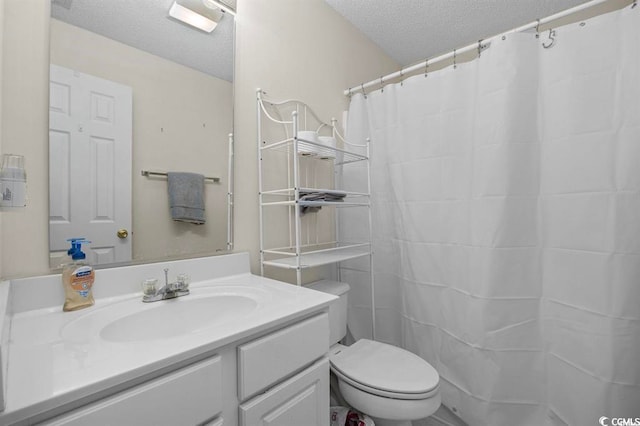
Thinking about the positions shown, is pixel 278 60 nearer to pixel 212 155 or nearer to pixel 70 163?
pixel 212 155

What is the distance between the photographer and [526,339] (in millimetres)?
1274

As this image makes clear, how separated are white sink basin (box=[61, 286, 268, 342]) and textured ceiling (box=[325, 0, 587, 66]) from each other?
1781 mm

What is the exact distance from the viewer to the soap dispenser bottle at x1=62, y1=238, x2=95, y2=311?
0.82m

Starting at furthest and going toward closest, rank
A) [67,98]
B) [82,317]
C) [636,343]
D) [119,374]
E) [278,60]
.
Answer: [278,60] < [636,343] < [67,98] < [82,317] < [119,374]

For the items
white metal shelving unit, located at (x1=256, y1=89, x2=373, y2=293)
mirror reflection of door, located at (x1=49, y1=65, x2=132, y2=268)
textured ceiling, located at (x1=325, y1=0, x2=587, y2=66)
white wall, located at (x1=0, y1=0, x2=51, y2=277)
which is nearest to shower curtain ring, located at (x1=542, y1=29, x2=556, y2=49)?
textured ceiling, located at (x1=325, y1=0, x2=587, y2=66)

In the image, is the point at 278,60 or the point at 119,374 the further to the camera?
the point at 278,60

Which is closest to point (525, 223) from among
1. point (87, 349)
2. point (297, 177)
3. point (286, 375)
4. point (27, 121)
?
point (297, 177)

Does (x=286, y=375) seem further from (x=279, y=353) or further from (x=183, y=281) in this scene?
(x=183, y=281)

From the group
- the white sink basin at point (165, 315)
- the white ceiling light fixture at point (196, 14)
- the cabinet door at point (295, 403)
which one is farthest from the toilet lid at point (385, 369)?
the white ceiling light fixture at point (196, 14)

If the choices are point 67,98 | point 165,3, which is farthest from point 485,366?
point 165,3

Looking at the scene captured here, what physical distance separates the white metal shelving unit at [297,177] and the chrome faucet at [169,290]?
14.7 inches

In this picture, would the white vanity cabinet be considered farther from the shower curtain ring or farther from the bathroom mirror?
the shower curtain ring

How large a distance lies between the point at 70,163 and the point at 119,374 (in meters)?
0.72

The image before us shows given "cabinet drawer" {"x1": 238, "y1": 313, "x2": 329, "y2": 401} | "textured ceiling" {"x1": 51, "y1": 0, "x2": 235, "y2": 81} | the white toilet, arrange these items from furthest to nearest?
the white toilet
"textured ceiling" {"x1": 51, "y1": 0, "x2": 235, "y2": 81}
"cabinet drawer" {"x1": 238, "y1": 313, "x2": 329, "y2": 401}
